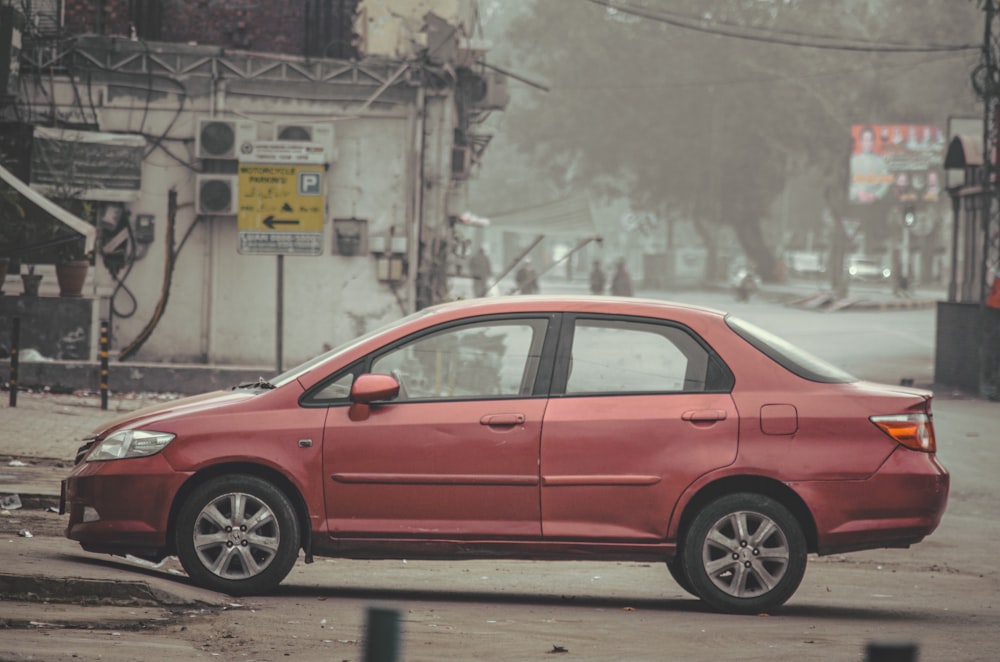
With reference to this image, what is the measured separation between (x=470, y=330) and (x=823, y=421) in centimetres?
178

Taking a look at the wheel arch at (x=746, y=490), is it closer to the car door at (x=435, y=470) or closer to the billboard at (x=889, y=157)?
the car door at (x=435, y=470)

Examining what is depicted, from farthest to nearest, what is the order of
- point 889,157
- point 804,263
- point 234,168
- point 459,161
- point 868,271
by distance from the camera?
point 804,263
point 868,271
point 889,157
point 459,161
point 234,168

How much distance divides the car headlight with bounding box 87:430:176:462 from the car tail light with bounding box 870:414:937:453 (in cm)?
344

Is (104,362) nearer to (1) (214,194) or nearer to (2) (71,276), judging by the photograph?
(2) (71,276)

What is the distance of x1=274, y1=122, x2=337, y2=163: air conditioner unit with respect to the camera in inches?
917

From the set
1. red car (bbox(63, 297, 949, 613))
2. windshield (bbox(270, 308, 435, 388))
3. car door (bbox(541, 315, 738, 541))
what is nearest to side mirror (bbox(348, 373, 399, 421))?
red car (bbox(63, 297, 949, 613))

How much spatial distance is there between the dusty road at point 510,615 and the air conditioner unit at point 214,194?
12985 millimetres

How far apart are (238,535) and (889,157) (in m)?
68.6

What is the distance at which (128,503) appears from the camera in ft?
24.2

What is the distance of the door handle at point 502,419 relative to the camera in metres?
7.38

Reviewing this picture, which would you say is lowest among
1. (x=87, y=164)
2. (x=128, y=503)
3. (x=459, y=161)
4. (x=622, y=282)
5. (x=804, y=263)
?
(x=128, y=503)

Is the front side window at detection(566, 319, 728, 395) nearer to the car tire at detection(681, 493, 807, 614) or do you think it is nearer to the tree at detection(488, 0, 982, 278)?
the car tire at detection(681, 493, 807, 614)

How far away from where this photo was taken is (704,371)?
7.55m

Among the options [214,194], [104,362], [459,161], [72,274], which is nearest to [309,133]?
[214,194]
